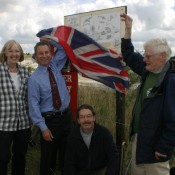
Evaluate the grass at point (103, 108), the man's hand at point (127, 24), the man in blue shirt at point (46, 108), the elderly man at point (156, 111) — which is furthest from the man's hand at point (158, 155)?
the grass at point (103, 108)

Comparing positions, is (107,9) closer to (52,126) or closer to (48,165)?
(52,126)

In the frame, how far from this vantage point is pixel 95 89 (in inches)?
325

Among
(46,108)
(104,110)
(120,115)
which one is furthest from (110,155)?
(104,110)

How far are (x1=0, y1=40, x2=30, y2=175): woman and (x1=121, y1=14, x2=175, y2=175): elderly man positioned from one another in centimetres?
137

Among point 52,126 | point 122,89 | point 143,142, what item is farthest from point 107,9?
point 143,142

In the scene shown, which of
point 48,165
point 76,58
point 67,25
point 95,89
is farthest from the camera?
Answer: point 95,89

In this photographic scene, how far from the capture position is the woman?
410 cm

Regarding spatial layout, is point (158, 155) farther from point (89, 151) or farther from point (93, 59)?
point (93, 59)

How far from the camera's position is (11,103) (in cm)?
411

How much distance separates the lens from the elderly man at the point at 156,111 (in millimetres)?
3373

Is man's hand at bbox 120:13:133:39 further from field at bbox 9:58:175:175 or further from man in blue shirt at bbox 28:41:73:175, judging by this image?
field at bbox 9:58:175:175

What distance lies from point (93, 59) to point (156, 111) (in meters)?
1.77

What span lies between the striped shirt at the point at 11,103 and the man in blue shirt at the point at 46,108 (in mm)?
119

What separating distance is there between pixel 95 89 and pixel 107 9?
352 cm
